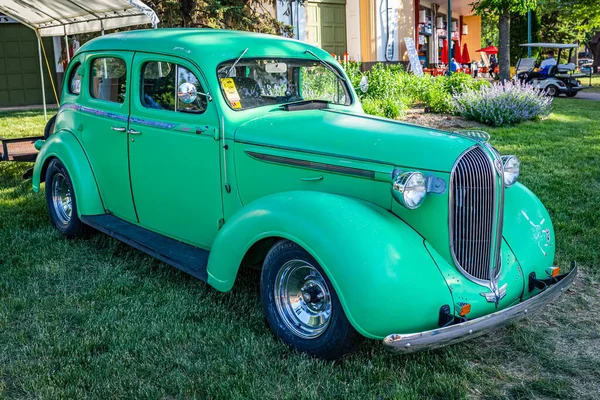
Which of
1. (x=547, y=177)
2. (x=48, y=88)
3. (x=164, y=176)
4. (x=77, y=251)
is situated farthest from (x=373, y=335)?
(x=48, y=88)

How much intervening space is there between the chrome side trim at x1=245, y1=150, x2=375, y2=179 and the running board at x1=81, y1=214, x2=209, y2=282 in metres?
0.83

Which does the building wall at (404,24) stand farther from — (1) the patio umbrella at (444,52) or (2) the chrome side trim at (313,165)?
(2) the chrome side trim at (313,165)

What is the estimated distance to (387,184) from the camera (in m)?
3.35

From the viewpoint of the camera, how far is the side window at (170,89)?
411 cm

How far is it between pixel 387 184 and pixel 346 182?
276 millimetres

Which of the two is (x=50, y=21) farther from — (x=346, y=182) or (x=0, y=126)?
(x=346, y=182)

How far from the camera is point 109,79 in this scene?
16.8ft

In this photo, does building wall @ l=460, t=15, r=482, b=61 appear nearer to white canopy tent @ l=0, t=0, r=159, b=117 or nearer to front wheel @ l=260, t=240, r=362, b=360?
white canopy tent @ l=0, t=0, r=159, b=117

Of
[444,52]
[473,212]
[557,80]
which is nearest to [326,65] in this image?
[473,212]

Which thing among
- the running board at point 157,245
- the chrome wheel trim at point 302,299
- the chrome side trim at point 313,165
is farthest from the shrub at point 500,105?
the chrome wheel trim at point 302,299

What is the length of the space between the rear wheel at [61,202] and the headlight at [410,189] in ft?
11.2

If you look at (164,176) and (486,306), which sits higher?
(164,176)

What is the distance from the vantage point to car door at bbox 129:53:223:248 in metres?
4.18

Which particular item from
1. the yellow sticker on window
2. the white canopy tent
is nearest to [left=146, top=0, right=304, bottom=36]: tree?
the white canopy tent
